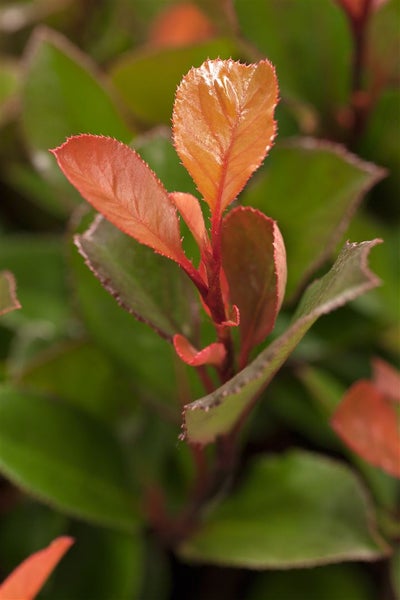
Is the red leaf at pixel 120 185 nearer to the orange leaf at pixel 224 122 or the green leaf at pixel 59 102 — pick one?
the orange leaf at pixel 224 122

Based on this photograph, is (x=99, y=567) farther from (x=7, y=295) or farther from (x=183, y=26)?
(x=183, y=26)

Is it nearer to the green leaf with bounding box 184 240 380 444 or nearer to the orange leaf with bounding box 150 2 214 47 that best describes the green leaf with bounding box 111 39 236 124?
the orange leaf with bounding box 150 2 214 47

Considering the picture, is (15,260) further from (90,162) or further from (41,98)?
(90,162)

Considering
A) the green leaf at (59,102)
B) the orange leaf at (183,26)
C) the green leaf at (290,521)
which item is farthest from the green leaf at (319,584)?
the orange leaf at (183,26)

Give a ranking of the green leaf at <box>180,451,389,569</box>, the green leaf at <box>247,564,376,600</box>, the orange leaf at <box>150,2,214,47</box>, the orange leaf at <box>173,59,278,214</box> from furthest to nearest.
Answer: the orange leaf at <box>150,2,214,47</box> < the green leaf at <box>247,564,376,600</box> < the green leaf at <box>180,451,389,569</box> < the orange leaf at <box>173,59,278,214</box>

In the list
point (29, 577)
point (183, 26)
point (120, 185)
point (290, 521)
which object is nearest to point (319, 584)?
point (290, 521)

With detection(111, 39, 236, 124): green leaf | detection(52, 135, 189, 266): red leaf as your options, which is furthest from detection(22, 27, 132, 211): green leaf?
detection(52, 135, 189, 266): red leaf

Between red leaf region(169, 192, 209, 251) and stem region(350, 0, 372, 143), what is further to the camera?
stem region(350, 0, 372, 143)

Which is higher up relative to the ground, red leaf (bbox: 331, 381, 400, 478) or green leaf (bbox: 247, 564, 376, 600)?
red leaf (bbox: 331, 381, 400, 478)
